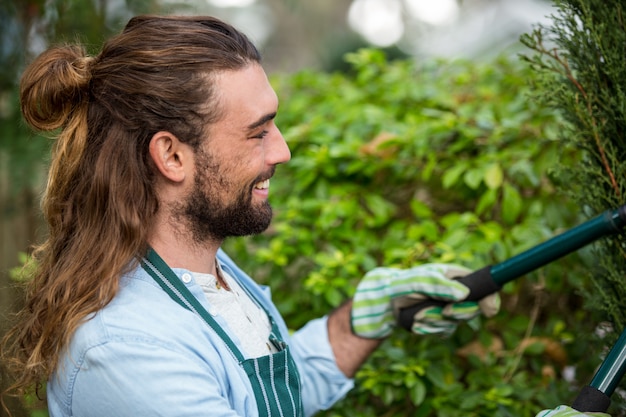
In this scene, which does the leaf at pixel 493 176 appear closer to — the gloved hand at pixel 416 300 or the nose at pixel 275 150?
the gloved hand at pixel 416 300

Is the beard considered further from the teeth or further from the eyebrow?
the eyebrow

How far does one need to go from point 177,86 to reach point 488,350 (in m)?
1.43

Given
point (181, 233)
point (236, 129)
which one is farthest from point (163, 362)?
point (236, 129)

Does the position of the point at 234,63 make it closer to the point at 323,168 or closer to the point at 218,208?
the point at 218,208

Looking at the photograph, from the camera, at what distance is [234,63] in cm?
Answer: 178

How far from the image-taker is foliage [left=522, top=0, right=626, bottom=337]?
1800mm

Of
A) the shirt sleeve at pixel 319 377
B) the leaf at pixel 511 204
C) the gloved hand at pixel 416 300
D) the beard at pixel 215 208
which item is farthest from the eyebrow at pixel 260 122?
the leaf at pixel 511 204

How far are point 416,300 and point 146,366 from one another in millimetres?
922

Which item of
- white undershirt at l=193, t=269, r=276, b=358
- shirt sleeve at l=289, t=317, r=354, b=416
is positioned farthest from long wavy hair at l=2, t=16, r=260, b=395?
shirt sleeve at l=289, t=317, r=354, b=416

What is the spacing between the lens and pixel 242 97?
69.5 inches

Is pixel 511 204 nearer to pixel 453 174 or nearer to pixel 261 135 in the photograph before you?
pixel 453 174

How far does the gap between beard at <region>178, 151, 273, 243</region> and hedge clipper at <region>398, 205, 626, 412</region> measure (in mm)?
638

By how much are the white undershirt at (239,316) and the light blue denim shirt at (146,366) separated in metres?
0.10

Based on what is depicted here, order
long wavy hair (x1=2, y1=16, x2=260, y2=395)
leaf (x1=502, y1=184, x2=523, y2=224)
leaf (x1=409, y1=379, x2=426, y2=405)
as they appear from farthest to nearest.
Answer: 1. leaf (x1=502, y1=184, x2=523, y2=224)
2. leaf (x1=409, y1=379, x2=426, y2=405)
3. long wavy hair (x1=2, y1=16, x2=260, y2=395)
